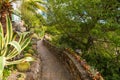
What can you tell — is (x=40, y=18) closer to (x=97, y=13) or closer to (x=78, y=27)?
(x=78, y=27)

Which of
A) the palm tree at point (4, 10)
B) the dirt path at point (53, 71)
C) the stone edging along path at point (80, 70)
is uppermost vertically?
the palm tree at point (4, 10)

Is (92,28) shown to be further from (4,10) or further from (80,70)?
(4,10)

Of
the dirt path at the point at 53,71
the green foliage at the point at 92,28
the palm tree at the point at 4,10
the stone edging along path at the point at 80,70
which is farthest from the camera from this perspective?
the palm tree at the point at 4,10

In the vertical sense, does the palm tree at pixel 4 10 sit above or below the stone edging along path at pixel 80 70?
above

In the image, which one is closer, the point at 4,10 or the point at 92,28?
the point at 92,28

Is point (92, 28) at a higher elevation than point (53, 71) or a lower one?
higher

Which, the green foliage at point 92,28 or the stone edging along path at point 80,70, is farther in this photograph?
the green foliage at point 92,28

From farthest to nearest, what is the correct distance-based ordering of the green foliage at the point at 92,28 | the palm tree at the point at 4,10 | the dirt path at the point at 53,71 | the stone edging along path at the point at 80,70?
the palm tree at the point at 4,10 < the dirt path at the point at 53,71 < the green foliage at the point at 92,28 < the stone edging along path at the point at 80,70

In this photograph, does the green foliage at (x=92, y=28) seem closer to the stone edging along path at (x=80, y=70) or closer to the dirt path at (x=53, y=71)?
the stone edging along path at (x=80, y=70)

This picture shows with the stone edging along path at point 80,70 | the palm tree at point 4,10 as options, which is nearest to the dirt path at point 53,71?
the stone edging along path at point 80,70

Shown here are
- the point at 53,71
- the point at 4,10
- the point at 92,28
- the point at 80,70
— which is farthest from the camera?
the point at 53,71

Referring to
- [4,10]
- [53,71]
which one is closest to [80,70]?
[53,71]

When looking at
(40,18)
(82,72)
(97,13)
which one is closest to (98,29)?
(97,13)

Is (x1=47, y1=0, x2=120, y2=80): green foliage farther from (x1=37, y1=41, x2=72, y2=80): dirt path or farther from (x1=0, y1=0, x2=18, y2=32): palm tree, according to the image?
(x1=0, y1=0, x2=18, y2=32): palm tree
